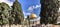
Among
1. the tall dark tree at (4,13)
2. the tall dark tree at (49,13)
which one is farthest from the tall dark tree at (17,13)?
the tall dark tree at (49,13)

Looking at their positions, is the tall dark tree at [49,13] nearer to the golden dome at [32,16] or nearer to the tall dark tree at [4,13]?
the golden dome at [32,16]

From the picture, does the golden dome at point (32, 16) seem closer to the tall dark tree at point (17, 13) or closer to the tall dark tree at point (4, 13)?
the tall dark tree at point (17, 13)

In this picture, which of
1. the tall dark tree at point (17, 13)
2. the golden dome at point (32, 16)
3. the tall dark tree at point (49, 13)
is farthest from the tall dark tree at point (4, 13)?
the tall dark tree at point (49, 13)

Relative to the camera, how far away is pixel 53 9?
3098 millimetres

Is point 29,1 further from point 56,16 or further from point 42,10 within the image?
point 56,16

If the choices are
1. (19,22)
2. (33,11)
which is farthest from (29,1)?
(19,22)

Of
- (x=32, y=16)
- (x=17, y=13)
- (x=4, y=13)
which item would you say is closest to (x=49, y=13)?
(x=32, y=16)

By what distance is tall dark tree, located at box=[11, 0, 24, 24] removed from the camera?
10.1ft

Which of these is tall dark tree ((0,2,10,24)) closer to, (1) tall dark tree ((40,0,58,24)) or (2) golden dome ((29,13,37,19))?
(2) golden dome ((29,13,37,19))

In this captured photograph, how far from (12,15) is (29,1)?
34cm

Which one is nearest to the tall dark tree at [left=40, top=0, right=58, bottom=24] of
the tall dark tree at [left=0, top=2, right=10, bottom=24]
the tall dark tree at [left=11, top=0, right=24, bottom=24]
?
the tall dark tree at [left=11, top=0, right=24, bottom=24]

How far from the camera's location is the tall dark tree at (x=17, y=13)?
3.09m

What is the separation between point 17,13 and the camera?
310cm

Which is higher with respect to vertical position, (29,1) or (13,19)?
(29,1)
